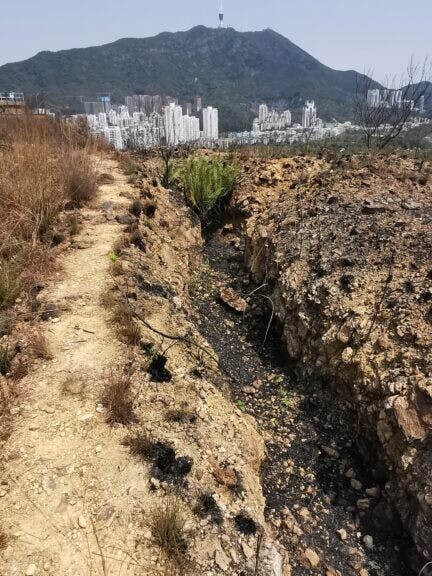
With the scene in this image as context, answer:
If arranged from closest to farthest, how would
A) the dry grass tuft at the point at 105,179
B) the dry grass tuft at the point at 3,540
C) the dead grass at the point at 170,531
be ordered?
the dry grass tuft at the point at 3,540 → the dead grass at the point at 170,531 → the dry grass tuft at the point at 105,179

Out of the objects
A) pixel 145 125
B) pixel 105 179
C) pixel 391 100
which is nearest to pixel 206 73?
pixel 391 100

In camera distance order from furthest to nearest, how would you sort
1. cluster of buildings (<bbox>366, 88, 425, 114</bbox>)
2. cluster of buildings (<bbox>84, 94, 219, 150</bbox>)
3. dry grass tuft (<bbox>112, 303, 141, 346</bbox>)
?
cluster of buildings (<bbox>366, 88, 425, 114</bbox>)
cluster of buildings (<bbox>84, 94, 219, 150</bbox>)
dry grass tuft (<bbox>112, 303, 141, 346</bbox>)

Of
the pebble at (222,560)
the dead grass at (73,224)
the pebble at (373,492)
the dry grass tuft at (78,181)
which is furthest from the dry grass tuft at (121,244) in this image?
the pebble at (373,492)

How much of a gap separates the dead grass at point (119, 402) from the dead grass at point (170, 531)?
1.95 feet

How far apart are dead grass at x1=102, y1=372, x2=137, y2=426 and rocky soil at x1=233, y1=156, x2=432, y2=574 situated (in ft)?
5.97

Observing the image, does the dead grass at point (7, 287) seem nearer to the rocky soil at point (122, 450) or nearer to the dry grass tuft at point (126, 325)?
the rocky soil at point (122, 450)

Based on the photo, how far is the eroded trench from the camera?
254 cm

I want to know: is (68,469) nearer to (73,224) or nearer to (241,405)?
(241,405)

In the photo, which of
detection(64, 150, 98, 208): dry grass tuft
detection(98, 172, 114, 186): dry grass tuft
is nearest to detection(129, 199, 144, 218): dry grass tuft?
detection(64, 150, 98, 208): dry grass tuft

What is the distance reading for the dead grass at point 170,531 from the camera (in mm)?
1866

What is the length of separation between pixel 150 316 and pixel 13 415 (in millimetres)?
1394

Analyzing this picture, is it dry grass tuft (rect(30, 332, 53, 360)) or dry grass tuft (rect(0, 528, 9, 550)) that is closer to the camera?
dry grass tuft (rect(0, 528, 9, 550))

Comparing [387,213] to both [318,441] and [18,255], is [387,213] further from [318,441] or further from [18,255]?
[18,255]

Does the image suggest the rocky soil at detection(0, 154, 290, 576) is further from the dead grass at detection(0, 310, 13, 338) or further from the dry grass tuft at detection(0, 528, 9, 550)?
the dead grass at detection(0, 310, 13, 338)
